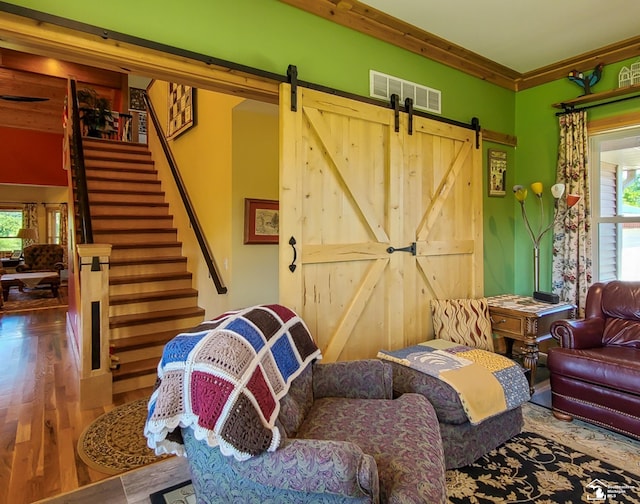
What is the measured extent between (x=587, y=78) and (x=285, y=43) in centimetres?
303

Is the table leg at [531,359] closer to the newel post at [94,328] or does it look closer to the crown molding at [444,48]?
the crown molding at [444,48]

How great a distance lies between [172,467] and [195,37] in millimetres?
2581

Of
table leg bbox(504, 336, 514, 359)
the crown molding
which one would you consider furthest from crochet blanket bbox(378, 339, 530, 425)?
the crown molding

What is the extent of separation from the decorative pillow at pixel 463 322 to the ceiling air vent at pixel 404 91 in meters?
1.76

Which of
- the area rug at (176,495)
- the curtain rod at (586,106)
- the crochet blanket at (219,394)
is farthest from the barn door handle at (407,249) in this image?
the curtain rod at (586,106)

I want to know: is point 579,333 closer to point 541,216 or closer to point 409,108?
point 541,216

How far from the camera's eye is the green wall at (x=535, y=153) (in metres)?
4.12

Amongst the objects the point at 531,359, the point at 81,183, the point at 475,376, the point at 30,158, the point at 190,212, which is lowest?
the point at 531,359

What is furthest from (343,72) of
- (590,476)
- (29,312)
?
(29,312)

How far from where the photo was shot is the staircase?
3990 mm

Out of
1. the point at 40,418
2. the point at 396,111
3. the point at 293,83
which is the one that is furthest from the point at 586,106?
the point at 40,418

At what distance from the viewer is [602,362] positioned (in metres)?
2.66

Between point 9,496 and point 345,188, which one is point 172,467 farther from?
point 345,188

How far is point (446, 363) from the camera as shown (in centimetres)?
253
